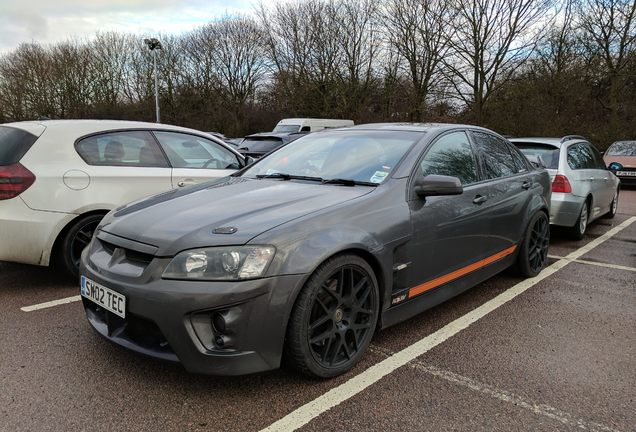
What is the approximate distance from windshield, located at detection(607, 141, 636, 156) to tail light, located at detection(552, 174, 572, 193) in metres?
10.3

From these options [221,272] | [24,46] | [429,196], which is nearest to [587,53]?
[429,196]

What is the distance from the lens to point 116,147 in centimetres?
475

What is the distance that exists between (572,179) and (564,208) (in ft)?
1.42

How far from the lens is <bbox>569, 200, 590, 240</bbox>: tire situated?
650 centimetres

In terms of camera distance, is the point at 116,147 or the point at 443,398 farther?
the point at 116,147

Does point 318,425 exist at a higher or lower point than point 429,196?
lower

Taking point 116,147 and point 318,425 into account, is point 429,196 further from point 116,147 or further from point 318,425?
point 116,147

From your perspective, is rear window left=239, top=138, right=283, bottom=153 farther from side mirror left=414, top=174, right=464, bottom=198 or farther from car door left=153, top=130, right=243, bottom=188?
side mirror left=414, top=174, right=464, bottom=198

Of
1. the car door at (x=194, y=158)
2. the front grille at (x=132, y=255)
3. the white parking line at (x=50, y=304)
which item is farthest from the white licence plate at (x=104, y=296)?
the car door at (x=194, y=158)

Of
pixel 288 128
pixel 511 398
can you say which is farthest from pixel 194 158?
pixel 288 128

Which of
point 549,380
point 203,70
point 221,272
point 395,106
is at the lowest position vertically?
point 549,380

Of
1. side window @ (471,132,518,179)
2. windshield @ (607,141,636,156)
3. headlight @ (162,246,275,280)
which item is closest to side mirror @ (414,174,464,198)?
side window @ (471,132,518,179)

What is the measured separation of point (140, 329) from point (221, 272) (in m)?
0.59

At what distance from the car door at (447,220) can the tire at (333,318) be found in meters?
0.44
